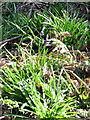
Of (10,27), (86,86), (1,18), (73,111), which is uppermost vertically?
(1,18)

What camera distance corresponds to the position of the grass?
99 centimetres

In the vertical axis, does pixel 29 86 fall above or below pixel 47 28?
below

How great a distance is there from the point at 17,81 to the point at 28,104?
17cm

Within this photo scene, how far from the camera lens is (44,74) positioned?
1.19 m

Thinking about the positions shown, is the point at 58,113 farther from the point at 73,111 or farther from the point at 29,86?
the point at 29,86

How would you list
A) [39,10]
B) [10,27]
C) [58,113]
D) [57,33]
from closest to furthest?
[58,113], [57,33], [10,27], [39,10]

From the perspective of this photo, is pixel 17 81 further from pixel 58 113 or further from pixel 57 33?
pixel 57 33

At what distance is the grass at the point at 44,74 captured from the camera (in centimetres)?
99

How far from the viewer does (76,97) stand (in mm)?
1096

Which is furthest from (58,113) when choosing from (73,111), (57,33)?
(57,33)

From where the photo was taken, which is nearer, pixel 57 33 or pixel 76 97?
pixel 76 97

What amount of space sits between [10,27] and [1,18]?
18 centimetres

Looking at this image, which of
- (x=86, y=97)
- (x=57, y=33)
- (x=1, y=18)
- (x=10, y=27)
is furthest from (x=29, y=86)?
(x=1, y=18)

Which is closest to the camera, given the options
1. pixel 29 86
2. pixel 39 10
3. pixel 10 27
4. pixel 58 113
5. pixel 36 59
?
pixel 58 113
